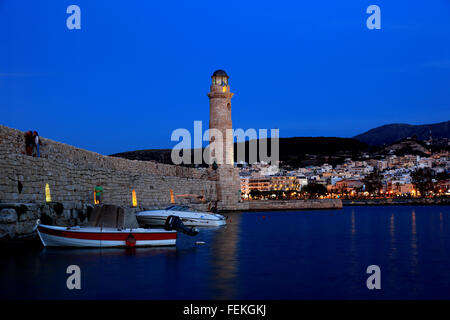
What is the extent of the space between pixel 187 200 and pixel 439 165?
14039cm

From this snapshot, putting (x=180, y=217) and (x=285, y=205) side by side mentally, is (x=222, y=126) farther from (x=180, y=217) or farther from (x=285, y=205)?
(x=285, y=205)

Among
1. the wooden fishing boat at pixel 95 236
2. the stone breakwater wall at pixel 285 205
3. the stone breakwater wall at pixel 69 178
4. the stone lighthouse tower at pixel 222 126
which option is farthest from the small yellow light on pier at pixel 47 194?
the stone breakwater wall at pixel 285 205

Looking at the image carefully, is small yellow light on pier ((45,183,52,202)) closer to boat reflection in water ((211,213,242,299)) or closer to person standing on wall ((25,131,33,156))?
person standing on wall ((25,131,33,156))

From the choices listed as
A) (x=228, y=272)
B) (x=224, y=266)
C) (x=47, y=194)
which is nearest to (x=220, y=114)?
(x=47, y=194)

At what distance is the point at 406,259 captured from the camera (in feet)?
47.9

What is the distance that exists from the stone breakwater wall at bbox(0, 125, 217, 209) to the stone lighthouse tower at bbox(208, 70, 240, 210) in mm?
8264

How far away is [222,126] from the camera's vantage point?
130ft

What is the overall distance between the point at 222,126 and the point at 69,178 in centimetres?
2283

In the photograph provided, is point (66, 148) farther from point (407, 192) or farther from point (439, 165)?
point (439, 165)

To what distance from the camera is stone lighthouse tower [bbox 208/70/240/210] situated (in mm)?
39562

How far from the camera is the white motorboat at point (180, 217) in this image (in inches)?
854

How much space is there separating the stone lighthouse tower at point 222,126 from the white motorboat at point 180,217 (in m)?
14.9

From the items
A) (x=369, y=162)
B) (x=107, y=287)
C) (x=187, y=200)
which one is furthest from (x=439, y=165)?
(x=107, y=287)
